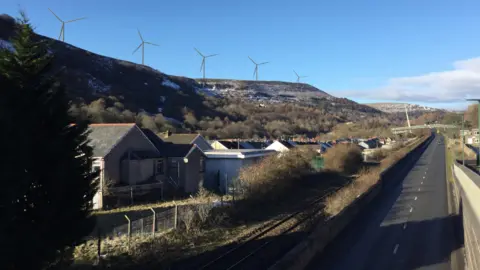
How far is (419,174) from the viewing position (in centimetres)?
A: 5941

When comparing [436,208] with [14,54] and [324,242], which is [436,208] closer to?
[324,242]

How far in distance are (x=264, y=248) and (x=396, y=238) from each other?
707cm

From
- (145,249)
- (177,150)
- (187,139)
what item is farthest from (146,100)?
(145,249)

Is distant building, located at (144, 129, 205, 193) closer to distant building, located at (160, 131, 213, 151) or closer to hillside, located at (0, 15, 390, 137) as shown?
distant building, located at (160, 131, 213, 151)

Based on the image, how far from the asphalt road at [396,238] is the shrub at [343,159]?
2028cm

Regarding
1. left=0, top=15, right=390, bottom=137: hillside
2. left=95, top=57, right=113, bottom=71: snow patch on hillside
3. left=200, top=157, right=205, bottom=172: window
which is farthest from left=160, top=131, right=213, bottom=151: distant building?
left=95, top=57, right=113, bottom=71: snow patch on hillside

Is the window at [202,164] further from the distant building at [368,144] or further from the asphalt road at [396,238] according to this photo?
the distant building at [368,144]

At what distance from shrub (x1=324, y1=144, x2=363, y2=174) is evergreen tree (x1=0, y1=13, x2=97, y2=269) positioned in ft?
159

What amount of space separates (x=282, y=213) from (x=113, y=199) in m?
11.1

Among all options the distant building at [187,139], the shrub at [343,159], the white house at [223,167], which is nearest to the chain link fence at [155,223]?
the white house at [223,167]

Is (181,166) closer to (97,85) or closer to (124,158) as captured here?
(124,158)

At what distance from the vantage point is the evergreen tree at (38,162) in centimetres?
882

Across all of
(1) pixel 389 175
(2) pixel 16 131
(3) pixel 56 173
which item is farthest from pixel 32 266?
(1) pixel 389 175

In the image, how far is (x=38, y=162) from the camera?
402 inches
